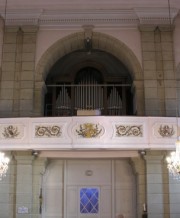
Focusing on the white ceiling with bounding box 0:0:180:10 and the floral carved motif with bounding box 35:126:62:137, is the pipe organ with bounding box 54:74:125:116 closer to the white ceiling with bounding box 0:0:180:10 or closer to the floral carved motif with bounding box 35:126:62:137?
the floral carved motif with bounding box 35:126:62:137

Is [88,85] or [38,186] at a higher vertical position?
[88,85]

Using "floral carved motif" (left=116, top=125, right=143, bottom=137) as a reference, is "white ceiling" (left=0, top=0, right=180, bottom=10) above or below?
above

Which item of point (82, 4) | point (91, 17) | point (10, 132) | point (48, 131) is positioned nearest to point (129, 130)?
point (48, 131)

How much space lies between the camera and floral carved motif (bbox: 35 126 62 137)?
11797mm

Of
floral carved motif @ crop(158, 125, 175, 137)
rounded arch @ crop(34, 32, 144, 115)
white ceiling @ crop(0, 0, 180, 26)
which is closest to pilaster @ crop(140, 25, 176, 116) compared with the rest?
rounded arch @ crop(34, 32, 144, 115)

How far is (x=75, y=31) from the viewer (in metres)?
13.6

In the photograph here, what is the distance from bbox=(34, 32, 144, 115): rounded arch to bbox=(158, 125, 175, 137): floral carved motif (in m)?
1.12

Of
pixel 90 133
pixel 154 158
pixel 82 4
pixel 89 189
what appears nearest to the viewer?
pixel 90 133

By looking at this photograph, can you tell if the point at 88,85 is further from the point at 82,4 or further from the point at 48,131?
the point at 48,131

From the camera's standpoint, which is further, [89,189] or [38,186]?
[89,189]

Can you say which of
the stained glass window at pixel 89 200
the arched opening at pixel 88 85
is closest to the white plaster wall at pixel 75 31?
the arched opening at pixel 88 85

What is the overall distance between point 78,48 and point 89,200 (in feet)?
17.5

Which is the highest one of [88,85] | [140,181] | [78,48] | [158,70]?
[78,48]

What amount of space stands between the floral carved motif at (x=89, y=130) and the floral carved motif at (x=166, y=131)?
5.96 feet
